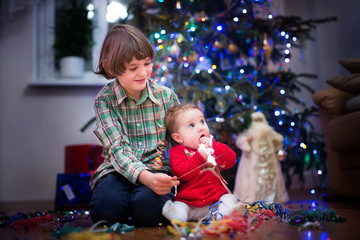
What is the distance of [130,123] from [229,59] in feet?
4.69

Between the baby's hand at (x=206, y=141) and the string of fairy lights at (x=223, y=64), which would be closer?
the baby's hand at (x=206, y=141)

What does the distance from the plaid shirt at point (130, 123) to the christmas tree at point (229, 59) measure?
0.79 meters

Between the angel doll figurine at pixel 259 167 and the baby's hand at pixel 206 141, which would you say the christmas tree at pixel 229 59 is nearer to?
the angel doll figurine at pixel 259 167

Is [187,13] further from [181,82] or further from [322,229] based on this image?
[322,229]

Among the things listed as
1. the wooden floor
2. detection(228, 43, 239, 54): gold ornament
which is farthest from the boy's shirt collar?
detection(228, 43, 239, 54): gold ornament

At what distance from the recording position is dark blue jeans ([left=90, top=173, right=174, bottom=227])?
1.33 metres

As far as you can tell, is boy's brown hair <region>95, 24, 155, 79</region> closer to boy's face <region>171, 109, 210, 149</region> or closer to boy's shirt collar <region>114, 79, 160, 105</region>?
boy's shirt collar <region>114, 79, 160, 105</region>

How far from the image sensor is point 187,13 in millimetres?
2604

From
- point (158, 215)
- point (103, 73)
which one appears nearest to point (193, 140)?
point (158, 215)

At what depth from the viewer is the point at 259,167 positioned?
6.94 feet

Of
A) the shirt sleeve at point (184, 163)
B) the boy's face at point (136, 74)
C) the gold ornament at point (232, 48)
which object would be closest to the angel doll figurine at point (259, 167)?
the gold ornament at point (232, 48)

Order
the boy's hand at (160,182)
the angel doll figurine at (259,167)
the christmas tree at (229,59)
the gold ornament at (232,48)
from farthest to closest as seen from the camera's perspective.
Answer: the gold ornament at (232,48)
the christmas tree at (229,59)
the angel doll figurine at (259,167)
the boy's hand at (160,182)

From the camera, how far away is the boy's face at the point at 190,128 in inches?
56.6

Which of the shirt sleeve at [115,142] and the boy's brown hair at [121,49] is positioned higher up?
the boy's brown hair at [121,49]
